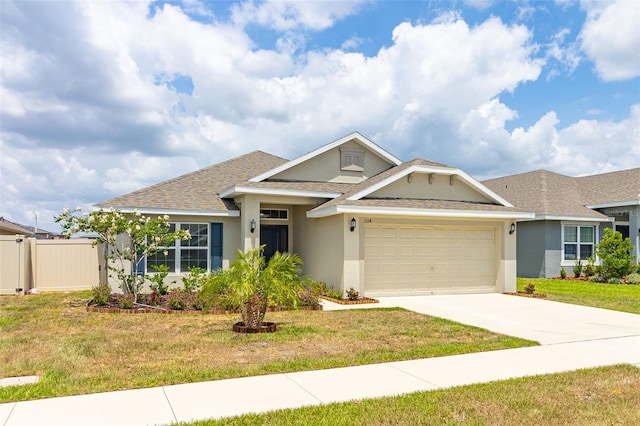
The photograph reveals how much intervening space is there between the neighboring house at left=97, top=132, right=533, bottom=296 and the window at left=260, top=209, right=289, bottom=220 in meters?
0.09

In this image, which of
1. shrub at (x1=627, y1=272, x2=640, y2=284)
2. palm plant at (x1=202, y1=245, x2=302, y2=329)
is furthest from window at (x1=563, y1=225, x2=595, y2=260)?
palm plant at (x1=202, y1=245, x2=302, y2=329)

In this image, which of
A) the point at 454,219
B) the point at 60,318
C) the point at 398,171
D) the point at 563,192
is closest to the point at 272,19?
the point at 398,171

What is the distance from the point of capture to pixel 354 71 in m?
18.2

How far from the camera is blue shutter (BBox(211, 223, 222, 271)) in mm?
16062

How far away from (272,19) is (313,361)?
1079cm

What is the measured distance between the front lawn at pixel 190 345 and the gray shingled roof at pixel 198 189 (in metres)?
4.56

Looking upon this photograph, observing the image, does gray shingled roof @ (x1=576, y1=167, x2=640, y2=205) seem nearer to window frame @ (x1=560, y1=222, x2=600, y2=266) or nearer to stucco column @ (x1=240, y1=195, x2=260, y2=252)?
window frame @ (x1=560, y1=222, x2=600, y2=266)

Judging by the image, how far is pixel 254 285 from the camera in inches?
359

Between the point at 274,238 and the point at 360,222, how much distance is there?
4.64m

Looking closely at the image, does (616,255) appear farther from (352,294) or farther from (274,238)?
(274,238)

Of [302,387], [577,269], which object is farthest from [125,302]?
[577,269]

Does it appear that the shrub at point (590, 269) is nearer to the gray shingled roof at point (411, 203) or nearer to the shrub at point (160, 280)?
the gray shingled roof at point (411, 203)

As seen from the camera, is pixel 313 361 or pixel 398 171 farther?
pixel 398 171

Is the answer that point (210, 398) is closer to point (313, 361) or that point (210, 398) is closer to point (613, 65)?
point (313, 361)
